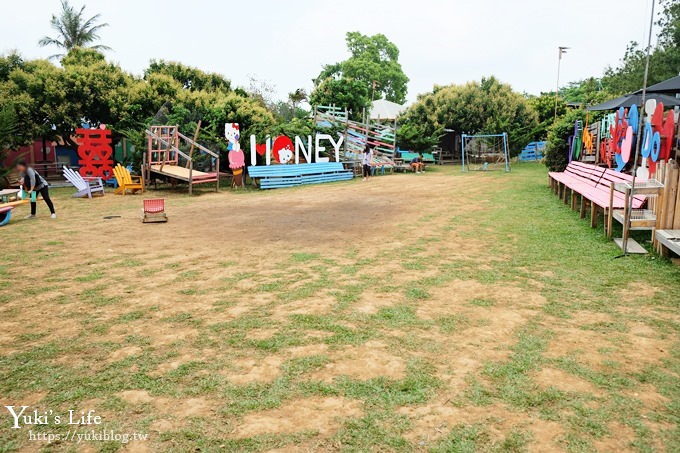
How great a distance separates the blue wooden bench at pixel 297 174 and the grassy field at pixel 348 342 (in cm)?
1034

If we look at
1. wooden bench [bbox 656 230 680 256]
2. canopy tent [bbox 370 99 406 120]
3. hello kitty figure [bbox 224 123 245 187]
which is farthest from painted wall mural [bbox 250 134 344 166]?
wooden bench [bbox 656 230 680 256]

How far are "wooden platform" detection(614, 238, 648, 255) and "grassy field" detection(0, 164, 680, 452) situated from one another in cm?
14

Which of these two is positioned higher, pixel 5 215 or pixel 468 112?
pixel 468 112

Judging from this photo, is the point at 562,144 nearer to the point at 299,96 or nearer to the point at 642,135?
the point at 642,135

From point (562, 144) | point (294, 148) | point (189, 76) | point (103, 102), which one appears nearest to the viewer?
point (562, 144)

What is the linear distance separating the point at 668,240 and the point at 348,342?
5.10m

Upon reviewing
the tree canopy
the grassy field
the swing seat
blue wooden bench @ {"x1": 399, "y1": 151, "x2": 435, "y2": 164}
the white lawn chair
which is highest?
the tree canopy

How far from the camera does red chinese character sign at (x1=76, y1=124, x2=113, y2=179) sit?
18562mm

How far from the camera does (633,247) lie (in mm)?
7695

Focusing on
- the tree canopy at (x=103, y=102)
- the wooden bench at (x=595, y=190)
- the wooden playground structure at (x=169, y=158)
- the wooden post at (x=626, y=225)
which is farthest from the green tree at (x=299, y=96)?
the wooden post at (x=626, y=225)

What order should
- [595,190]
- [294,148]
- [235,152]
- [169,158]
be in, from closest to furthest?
[595,190] < [235,152] < [169,158] < [294,148]

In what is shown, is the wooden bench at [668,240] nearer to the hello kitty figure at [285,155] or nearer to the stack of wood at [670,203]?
the stack of wood at [670,203]

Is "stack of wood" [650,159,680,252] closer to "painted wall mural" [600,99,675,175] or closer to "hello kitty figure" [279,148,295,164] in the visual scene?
"painted wall mural" [600,99,675,175]

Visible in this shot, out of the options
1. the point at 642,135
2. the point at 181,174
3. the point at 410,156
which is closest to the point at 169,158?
the point at 181,174
